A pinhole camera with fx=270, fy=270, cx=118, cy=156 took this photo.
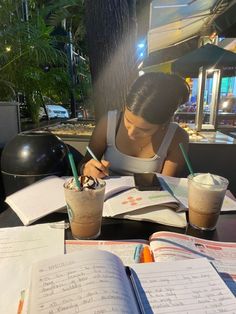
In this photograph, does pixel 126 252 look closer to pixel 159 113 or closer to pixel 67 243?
pixel 67 243

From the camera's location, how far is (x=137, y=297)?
1.96 feet

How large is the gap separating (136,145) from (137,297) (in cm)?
126

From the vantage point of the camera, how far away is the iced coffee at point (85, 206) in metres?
0.86

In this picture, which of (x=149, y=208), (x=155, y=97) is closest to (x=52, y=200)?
(x=149, y=208)

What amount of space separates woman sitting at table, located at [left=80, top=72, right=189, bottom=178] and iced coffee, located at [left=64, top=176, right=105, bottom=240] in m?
0.46

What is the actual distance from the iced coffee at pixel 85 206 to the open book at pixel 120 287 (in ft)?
0.72

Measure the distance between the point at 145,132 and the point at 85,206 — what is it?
80 centimetres

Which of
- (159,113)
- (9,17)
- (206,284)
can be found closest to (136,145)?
(159,113)

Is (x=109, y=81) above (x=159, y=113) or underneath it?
above

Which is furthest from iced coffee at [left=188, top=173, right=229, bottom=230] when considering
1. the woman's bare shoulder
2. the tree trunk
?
the tree trunk

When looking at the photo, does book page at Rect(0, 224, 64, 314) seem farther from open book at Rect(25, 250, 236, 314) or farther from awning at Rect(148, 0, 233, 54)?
awning at Rect(148, 0, 233, 54)

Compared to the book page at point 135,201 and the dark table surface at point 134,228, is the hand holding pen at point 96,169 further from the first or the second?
the dark table surface at point 134,228

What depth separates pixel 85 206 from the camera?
87cm

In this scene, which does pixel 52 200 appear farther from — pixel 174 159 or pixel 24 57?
pixel 24 57
